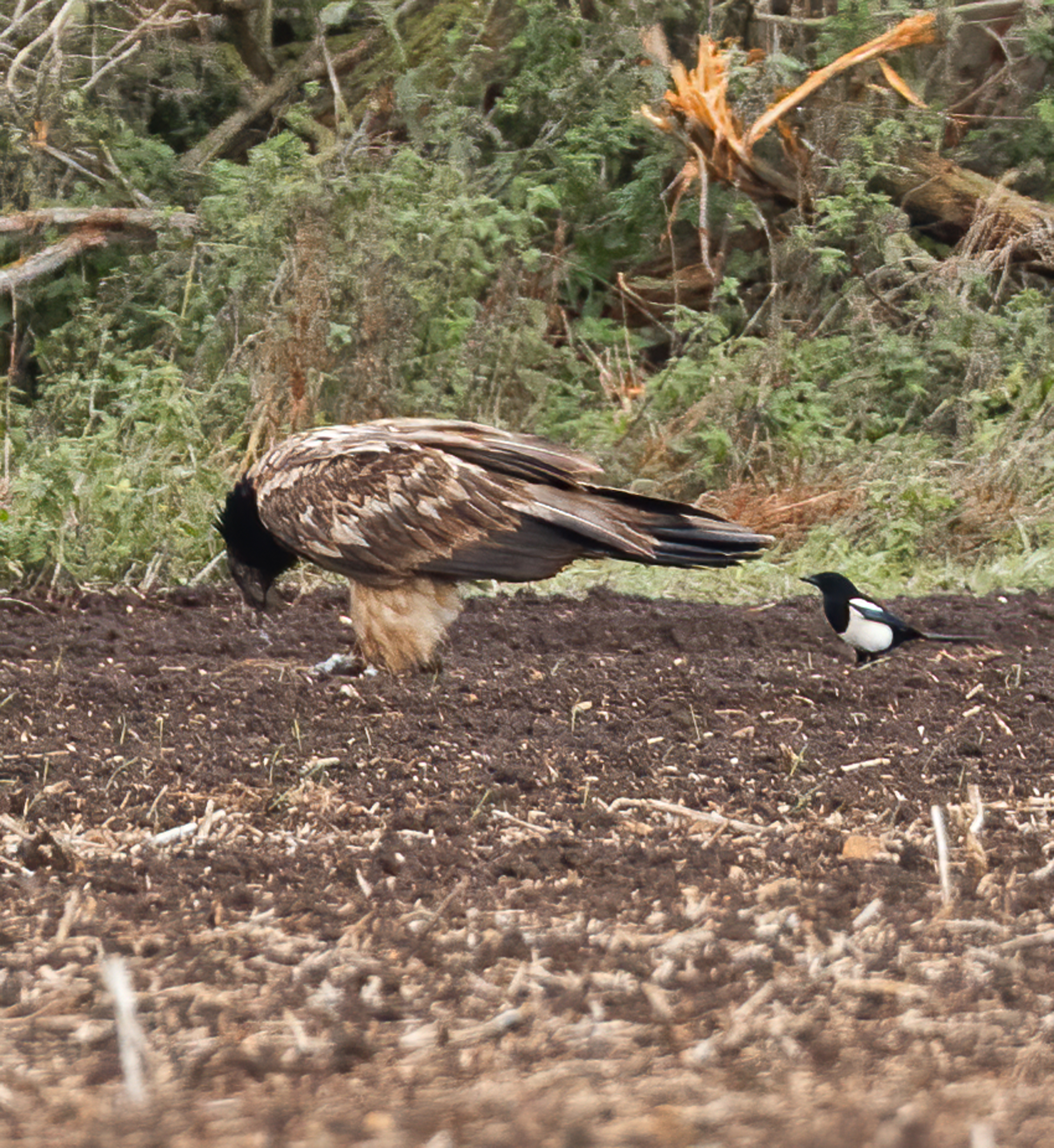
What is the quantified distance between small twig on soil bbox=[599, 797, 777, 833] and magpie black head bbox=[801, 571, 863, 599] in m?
1.52

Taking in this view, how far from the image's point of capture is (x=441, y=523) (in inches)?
174

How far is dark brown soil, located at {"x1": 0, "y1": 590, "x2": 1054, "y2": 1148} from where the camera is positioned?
6.64 feet

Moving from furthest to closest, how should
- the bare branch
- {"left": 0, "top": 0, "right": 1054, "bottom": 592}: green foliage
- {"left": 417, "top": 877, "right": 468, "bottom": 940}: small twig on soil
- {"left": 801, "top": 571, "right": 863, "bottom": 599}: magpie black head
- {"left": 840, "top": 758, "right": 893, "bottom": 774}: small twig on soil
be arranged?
the bare branch → {"left": 0, "top": 0, "right": 1054, "bottom": 592}: green foliage → {"left": 801, "top": 571, "right": 863, "bottom": 599}: magpie black head → {"left": 840, "top": 758, "right": 893, "bottom": 774}: small twig on soil → {"left": 417, "top": 877, "right": 468, "bottom": 940}: small twig on soil

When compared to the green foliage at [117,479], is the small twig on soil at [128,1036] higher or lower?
higher

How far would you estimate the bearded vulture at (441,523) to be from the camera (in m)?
4.37

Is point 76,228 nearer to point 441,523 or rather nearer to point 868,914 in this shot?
point 441,523

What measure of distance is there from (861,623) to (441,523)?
4.65 ft

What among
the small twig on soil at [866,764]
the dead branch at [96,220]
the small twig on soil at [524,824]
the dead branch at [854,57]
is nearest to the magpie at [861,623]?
the small twig on soil at [866,764]

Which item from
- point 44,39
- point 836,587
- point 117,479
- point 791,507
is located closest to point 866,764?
point 836,587

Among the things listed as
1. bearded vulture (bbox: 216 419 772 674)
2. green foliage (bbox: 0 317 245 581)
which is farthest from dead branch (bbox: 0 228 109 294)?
bearded vulture (bbox: 216 419 772 674)

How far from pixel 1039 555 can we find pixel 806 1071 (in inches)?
199

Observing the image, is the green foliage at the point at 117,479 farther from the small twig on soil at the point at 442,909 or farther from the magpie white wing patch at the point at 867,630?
the small twig on soil at the point at 442,909

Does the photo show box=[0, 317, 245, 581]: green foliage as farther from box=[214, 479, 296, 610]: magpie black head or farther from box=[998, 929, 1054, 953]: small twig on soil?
box=[998, 929, 1054, 953]: small twig on soil

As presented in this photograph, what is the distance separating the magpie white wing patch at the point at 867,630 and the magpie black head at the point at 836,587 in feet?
0.14
